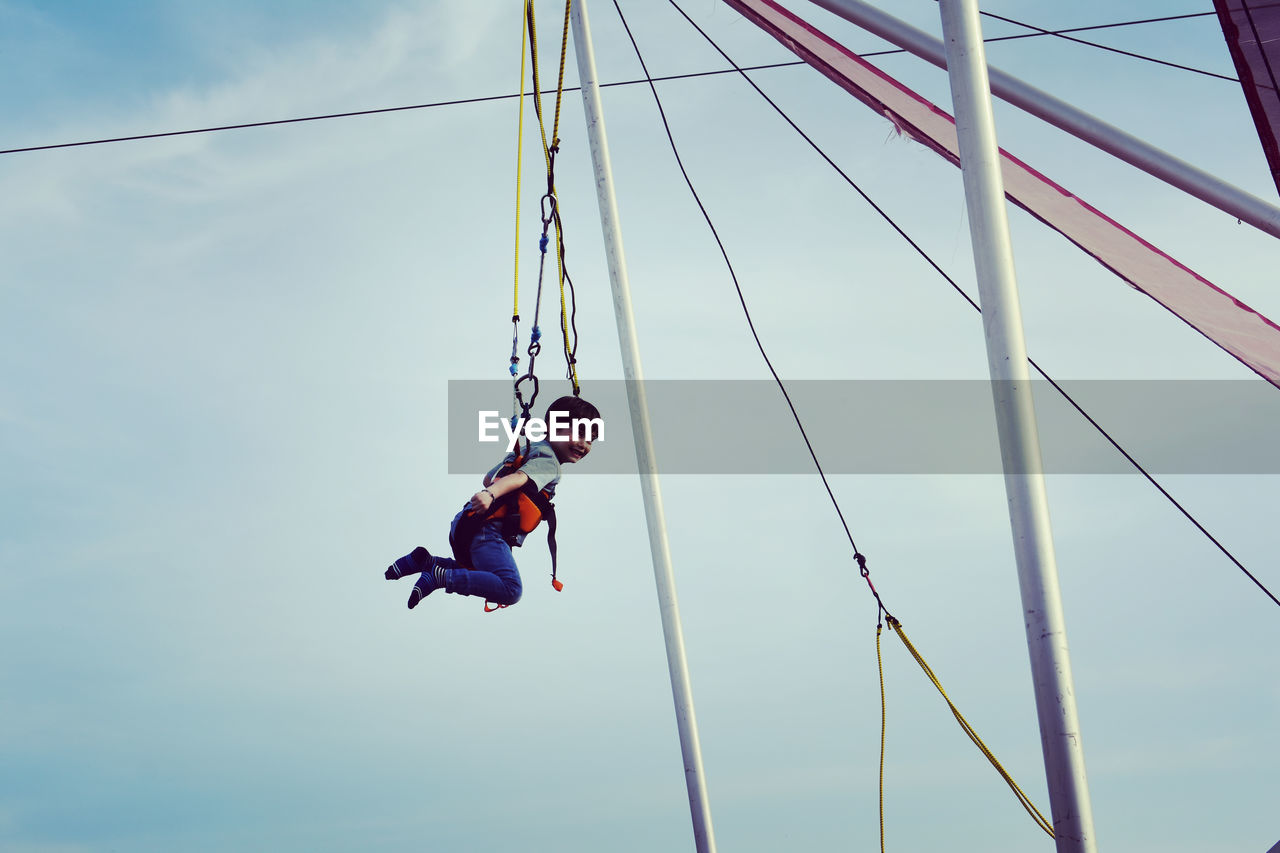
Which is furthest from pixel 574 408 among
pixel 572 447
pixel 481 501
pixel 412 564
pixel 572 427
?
pixel 412 564

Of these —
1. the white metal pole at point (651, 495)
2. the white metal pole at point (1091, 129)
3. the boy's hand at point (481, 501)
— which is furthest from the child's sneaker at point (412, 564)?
the white metal pole at point (1091, 129)

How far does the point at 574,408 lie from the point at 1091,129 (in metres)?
3.36

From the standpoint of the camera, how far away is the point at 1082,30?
7691 mm

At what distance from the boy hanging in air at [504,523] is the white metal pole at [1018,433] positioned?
109 inches

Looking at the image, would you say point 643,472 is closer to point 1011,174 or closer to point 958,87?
point 1011,174

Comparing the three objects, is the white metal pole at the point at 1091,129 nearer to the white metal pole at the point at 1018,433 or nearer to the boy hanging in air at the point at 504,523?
the white metal pole at the point at 1018,433

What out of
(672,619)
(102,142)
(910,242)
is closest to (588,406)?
(672,619)

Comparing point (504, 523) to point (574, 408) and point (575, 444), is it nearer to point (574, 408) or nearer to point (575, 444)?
point (575, 444)

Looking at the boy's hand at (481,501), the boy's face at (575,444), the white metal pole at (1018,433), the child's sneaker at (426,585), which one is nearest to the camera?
the white metal pole at (1018,433)

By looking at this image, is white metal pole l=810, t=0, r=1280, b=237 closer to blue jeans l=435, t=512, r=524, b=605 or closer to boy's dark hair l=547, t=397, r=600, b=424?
boy's dark hair l=547, t=397, r=600, b=424

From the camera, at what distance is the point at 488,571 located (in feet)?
19.1

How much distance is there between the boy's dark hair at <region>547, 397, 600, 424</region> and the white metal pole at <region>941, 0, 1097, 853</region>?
2.70 meters

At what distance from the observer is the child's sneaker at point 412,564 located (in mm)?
5828

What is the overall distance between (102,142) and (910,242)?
724cm
